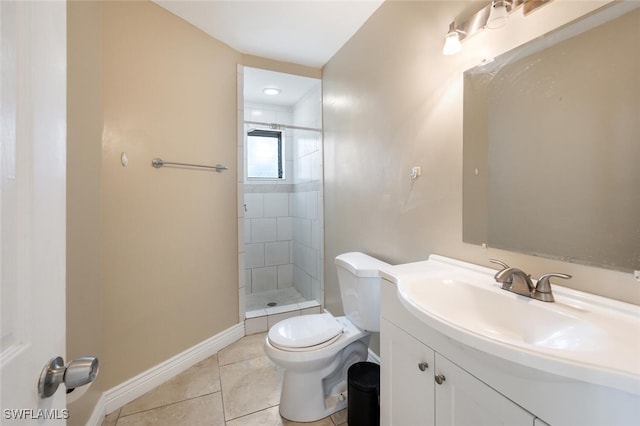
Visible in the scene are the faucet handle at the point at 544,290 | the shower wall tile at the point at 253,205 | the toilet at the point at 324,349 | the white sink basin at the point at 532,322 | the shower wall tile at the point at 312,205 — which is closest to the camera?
the white sink basin at the point at 532,322

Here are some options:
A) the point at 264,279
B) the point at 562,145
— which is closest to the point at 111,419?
the point at 264,279

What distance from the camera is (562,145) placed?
36.3 inches

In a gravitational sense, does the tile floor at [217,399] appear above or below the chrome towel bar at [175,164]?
below

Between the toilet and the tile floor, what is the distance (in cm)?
9

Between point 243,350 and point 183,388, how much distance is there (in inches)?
20.0

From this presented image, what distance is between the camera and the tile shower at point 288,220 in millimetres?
2820

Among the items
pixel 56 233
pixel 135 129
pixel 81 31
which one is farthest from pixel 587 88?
pixel 135 129

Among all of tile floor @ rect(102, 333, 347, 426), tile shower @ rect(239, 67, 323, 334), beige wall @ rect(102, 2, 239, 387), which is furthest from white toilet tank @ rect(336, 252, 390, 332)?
beige wall @ rect(102, 2, 239, 387)

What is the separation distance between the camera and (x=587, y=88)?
0.85 meters

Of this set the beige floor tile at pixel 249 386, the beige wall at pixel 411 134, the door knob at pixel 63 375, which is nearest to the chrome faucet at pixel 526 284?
the beige wall at pixel 411 134

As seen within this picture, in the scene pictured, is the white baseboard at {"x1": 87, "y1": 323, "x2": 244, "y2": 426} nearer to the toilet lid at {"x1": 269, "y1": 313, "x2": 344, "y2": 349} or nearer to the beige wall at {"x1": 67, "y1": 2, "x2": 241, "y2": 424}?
the beige wall at {"x1": 67, "y1": 2, "x2": 241, "y2": 424}

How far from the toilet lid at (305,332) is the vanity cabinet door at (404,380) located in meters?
0.38

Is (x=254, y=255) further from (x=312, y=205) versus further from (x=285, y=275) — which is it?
(x=312, y=205)

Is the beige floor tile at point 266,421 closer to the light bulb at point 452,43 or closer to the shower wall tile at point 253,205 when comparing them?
the light bulb at point 452,43
